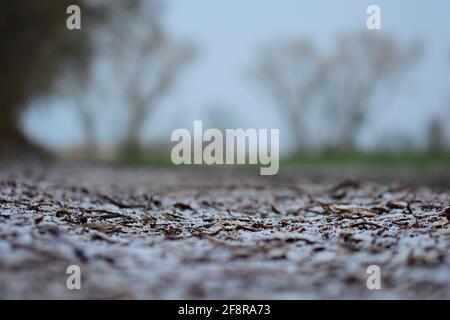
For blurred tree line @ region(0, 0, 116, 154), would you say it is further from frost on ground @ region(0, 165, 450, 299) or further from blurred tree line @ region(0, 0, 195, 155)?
frost on ground @ region(0, 165, 450, 299)

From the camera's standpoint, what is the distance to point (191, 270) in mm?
2863

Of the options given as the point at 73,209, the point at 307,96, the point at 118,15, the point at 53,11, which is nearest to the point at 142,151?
the point at 118,15

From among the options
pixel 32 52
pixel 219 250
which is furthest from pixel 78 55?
pixel 219 250

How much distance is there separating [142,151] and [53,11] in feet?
38.2

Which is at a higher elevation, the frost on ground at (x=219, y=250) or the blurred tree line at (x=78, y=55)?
the blurred tree line at (x=78, y=55)

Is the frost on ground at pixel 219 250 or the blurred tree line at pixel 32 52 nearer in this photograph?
the frost on ground at pixel 219 250

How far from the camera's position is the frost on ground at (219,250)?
2621 mm

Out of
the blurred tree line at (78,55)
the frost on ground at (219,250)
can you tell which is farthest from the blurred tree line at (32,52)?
the frost on ground at (219,250)

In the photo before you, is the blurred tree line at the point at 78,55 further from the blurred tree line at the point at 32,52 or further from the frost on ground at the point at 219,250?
the frost on ground at the point at 219,250

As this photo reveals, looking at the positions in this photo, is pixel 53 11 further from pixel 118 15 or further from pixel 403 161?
pixel 403 161

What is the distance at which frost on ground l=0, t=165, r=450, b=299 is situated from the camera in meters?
2.62

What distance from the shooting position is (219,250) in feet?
10.7

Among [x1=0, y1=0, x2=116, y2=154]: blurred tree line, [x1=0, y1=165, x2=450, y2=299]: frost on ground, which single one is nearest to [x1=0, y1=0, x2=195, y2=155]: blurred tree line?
[x1=0, y1=0, x2=116, y2=154]: blurred tree line
